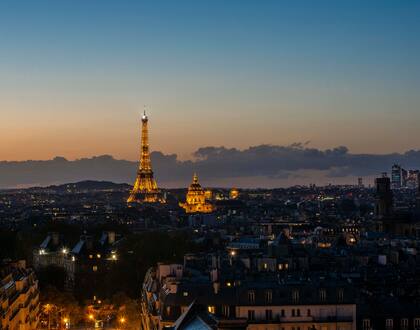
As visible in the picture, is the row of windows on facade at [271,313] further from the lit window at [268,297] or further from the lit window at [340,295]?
the lit window at [340,295]

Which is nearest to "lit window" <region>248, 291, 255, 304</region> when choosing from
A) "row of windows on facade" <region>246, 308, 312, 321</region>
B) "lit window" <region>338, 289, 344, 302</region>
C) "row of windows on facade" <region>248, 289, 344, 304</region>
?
"row of windows on facade" <region>248, 289, 344, 304</region>

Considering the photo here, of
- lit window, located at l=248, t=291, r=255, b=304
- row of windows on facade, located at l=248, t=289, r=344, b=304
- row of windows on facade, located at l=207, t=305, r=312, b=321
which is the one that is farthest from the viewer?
row of windows on facade, located at l=248, t=289, r=344, b=304

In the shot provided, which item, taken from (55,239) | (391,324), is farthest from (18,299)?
(55,239)

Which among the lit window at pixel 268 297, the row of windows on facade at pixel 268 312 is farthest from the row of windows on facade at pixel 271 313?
the lit window at pixel 268 297

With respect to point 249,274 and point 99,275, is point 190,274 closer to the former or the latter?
point 249,274

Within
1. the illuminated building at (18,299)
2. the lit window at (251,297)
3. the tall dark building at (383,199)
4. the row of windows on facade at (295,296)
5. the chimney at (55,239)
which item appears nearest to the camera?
the lit window at (251,297)

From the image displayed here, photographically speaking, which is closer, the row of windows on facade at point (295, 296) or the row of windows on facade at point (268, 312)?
the row of windows on facade at point (268, 312)

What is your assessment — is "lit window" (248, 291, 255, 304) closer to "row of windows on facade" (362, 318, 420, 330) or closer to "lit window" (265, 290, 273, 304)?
"lit window" (265, 290, 273, 304)

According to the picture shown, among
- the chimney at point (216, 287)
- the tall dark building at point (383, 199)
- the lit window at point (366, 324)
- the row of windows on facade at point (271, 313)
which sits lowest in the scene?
the lit window at point (366, 324)

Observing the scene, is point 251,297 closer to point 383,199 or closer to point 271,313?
point 271,313

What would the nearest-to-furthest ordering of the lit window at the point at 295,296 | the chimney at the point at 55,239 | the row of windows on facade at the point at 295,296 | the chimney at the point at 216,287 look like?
the row of windows on facade at the point at 295,296 → the lit window at the point at 295,296 → the chimney at the point at 216,287 → the chimney at the point at 55,239

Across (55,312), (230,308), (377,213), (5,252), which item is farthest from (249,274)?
(377,213)
